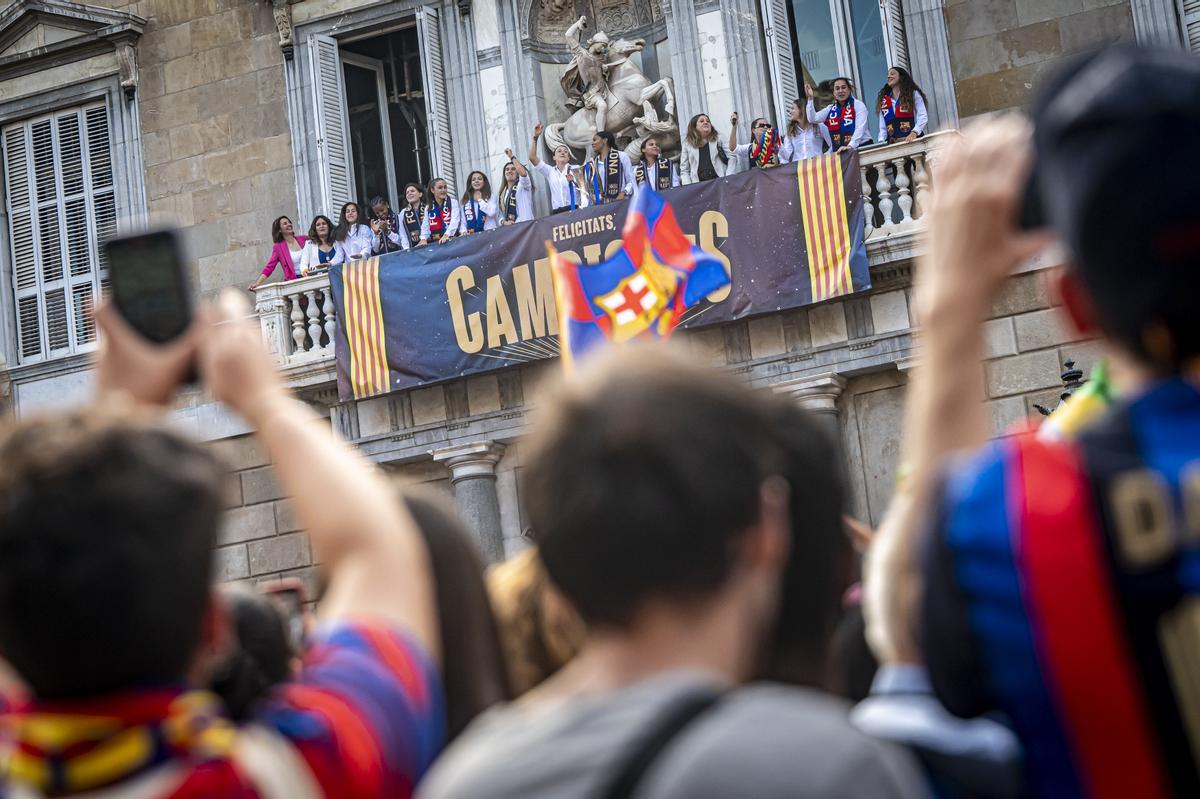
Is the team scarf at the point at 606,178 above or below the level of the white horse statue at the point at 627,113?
below

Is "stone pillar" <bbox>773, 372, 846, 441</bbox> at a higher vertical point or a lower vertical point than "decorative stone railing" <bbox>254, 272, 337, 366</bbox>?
lower

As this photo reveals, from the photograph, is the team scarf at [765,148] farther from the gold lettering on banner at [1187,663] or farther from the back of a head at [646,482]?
the gold lettering on banner at [1187,663]

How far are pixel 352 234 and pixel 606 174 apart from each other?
2.61 metres

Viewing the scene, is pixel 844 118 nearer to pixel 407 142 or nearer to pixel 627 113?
pixel 627 113

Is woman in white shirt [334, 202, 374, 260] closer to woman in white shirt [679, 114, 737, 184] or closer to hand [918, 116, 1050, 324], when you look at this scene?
woman in white shirt [679, 114, 737, 184]

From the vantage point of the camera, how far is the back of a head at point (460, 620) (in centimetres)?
239

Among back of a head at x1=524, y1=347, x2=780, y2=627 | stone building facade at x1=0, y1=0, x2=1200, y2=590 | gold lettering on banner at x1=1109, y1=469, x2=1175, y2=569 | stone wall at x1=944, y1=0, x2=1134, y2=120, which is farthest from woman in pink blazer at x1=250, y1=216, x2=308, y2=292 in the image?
gold lettering on banner at x1=1109, y1=469, x2=1175, y2=569

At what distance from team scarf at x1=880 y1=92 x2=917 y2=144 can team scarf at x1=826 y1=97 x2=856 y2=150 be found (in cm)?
30

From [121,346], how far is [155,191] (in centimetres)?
1560

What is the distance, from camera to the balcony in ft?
44.2

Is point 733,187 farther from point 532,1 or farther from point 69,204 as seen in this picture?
point 69,204

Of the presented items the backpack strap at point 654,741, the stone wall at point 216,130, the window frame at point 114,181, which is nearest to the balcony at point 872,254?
the stone wall at point 216,130

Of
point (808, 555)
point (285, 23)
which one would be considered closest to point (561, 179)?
point (285, 23)

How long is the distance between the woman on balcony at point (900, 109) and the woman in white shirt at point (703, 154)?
1382 millimetres
